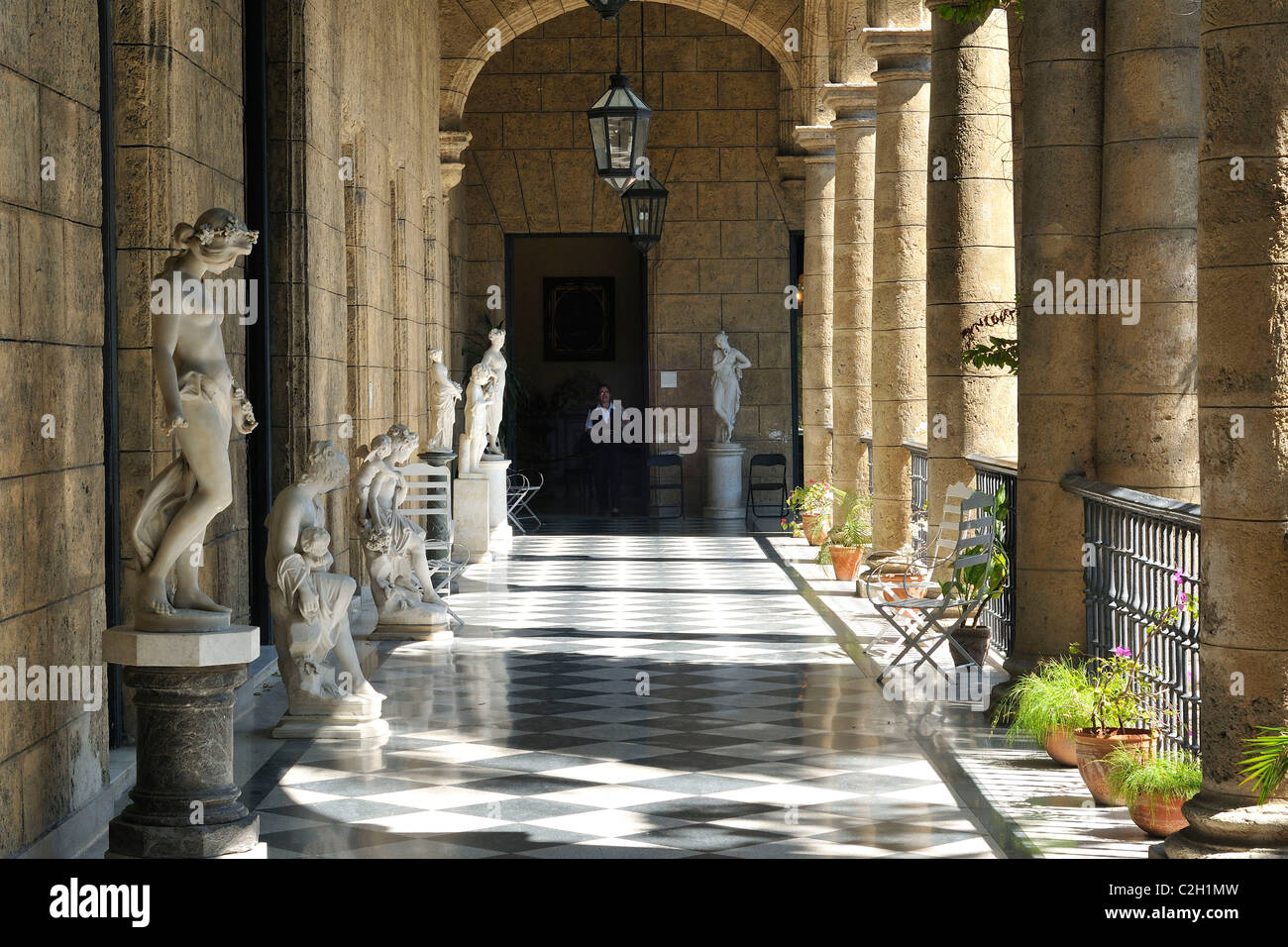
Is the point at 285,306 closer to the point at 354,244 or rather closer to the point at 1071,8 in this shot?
the point at 354,244

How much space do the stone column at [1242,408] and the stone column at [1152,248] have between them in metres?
2.33

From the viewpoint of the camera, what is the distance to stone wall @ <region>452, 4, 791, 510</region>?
22531mm

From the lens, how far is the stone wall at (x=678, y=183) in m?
22.5

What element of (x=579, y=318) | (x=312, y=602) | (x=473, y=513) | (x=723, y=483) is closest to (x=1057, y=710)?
(x=312, y=602)

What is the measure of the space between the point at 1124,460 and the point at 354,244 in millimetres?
6840

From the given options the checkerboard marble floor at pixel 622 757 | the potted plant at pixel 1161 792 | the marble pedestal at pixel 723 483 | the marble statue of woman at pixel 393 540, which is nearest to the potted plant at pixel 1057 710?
the checkerboard marble floor at pixel 622 757

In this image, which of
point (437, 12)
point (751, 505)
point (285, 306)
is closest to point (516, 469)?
point (751, 505)

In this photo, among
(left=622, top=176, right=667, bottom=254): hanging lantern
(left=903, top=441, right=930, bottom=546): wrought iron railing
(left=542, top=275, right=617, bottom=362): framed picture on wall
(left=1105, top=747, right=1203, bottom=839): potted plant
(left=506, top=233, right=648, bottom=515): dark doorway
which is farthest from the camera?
(left=542, top=275, right=617, bottom=362): framed picture on wall

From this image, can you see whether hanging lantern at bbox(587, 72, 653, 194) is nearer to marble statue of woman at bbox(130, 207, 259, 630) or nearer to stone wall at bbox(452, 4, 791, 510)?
marble statue of woman at bbox(130, 207, 259, 630)

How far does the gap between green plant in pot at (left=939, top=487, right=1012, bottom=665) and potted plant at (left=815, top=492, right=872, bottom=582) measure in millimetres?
4806

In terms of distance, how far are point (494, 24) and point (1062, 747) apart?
49.6ft

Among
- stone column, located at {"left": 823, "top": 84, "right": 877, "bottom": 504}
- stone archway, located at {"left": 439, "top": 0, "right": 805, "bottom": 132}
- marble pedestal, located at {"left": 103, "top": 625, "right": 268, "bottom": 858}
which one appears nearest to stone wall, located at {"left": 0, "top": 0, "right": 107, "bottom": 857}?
marble pedestal, located at {"left": 103, "top": 625, "right": 268, "bottom": 858}

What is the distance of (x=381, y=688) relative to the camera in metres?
8.93

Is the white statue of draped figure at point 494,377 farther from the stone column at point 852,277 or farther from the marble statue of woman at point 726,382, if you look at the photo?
the marble statue of woman at point 726,382
